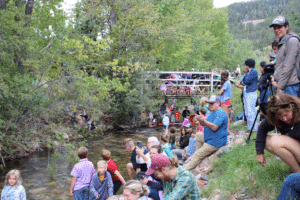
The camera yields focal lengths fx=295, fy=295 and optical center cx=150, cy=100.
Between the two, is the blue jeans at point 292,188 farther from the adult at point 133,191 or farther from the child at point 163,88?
the child at point 163,88

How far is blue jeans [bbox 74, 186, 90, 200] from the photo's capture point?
539 centimetres

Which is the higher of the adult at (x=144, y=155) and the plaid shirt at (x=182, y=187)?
the plaid shirt at (x=182, y=187)

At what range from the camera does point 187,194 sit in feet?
10.1

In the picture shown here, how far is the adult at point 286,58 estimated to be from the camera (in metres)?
4.25

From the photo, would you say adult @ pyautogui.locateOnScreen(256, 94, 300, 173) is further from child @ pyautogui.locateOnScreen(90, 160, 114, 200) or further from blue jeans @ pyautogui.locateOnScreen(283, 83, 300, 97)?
child @ pyautogui.locateOnScreen(90, 160, 114, 200)

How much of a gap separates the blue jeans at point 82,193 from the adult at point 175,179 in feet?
8.67

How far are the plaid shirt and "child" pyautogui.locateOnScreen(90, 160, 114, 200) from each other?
7.24ft

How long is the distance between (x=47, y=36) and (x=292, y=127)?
32.5 ft

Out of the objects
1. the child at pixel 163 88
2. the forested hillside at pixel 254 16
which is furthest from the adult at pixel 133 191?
the forested hillside at pixel 254 16

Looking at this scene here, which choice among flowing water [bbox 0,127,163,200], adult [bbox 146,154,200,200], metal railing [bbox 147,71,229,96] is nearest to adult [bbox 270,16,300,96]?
adult [bbox 146,154,200,200]

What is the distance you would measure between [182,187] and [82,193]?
3013 mm

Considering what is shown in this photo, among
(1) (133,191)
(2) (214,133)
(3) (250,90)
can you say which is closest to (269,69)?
(2) (214,133)

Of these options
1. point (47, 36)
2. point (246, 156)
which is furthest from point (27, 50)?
point (246, 156)

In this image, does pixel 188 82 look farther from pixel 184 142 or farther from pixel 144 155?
pixel 144 155
